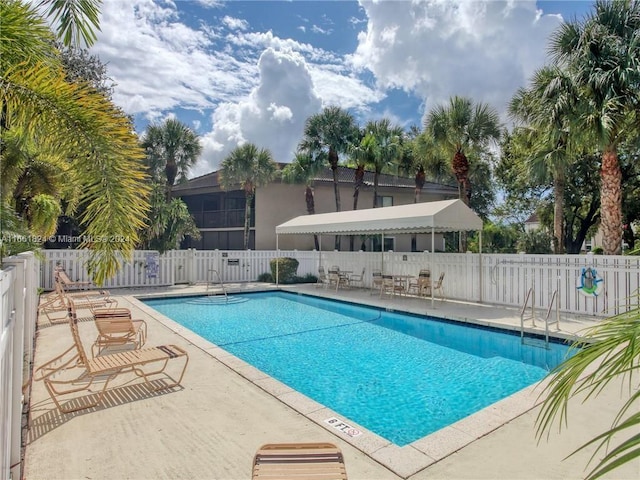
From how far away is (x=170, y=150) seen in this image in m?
23.7

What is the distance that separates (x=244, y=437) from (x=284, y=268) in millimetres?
14760

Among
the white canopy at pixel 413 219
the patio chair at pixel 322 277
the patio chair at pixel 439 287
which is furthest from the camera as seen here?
the patio chair at pixel 322 277

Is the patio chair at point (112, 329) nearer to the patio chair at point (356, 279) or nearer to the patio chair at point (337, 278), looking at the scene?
the patio chair at point (337, 278)

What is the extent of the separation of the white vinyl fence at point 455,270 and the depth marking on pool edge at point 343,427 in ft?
11.0

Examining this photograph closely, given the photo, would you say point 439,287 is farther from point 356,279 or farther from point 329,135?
point 329,135

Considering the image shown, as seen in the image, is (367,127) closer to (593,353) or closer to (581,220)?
(581,220)

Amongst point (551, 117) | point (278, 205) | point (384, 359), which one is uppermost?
point (551, 117)

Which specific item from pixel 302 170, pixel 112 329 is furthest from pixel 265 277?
pixel 112 329

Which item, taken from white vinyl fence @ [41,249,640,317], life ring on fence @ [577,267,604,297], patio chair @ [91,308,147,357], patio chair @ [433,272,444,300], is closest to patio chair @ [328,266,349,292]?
white vinyl fence @ [41,249,640,317]

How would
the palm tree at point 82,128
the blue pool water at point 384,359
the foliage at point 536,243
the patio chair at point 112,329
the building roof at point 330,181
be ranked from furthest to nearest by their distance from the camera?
the building roof at point 330,181
the foliage at point 536,243
the patio chair at point 112,329
the blue pool water at point 384,359
the palm tree at point 82,128

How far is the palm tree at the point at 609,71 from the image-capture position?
997 centimetres

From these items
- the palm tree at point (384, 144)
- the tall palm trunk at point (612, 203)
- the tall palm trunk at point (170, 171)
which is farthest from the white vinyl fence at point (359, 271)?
the palm tree at point (384, 144)

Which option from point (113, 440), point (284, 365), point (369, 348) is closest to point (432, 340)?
point (369, 348)

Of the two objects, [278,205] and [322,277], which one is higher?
[278,205]
